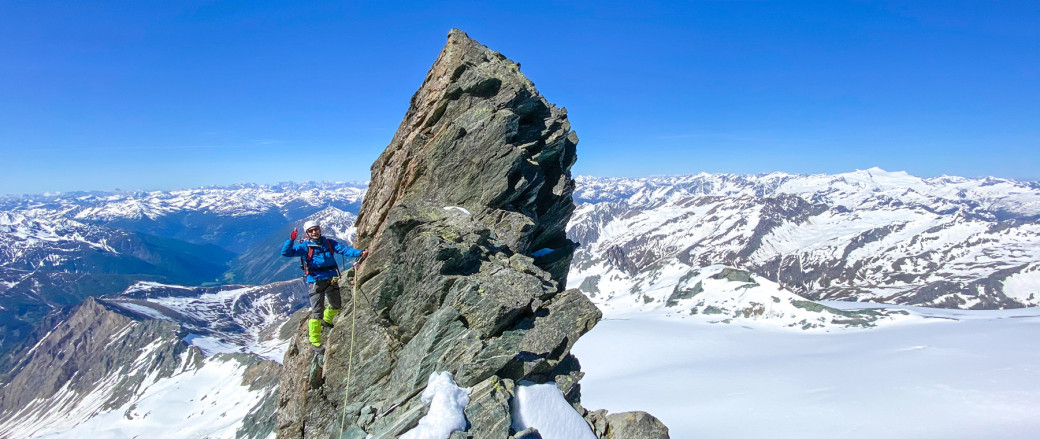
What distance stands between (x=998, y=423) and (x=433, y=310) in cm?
6035

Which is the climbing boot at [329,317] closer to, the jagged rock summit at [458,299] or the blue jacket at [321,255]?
the jagged rock summit at [458,299]

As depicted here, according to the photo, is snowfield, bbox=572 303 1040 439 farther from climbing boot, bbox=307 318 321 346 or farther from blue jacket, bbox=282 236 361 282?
blue jacket, bbox=282 236 361 282

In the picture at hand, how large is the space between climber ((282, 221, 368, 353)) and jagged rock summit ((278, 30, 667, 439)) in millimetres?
781

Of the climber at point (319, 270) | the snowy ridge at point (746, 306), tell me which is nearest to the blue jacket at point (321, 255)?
the climber at point (319, 270)

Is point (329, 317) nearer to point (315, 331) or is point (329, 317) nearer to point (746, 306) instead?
point (315, 331)

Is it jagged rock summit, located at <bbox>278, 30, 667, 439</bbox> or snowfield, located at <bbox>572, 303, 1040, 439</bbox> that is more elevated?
jagged rock summit, located at <bbox>278, 30, 667, 439</bbox>

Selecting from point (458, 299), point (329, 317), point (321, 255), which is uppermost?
point (321, 255)

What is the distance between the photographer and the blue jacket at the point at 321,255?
19180 millimetres

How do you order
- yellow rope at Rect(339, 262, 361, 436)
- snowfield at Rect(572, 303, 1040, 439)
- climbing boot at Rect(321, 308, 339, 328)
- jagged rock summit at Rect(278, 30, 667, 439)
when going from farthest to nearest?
snowfield at Rect(572, 303, 1040, 439), climbing boot at Rect(321, 308, 339, 328), yellow rope at Rect(339, 262, 361, 436), jagged rock summit at Rect(278, 30, 667, 439)

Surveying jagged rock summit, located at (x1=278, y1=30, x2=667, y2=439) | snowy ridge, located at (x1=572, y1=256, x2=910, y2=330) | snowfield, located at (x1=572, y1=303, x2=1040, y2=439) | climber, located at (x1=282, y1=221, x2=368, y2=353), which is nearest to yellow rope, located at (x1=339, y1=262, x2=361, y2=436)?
jagged rock summit, located at (x1=278, y1=30, x2=667, y2=439)

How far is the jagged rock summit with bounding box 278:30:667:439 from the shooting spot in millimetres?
17094

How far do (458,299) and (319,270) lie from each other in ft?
22.2

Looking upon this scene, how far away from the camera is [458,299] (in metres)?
18.4

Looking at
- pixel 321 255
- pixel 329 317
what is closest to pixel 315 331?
pixel 329 317
